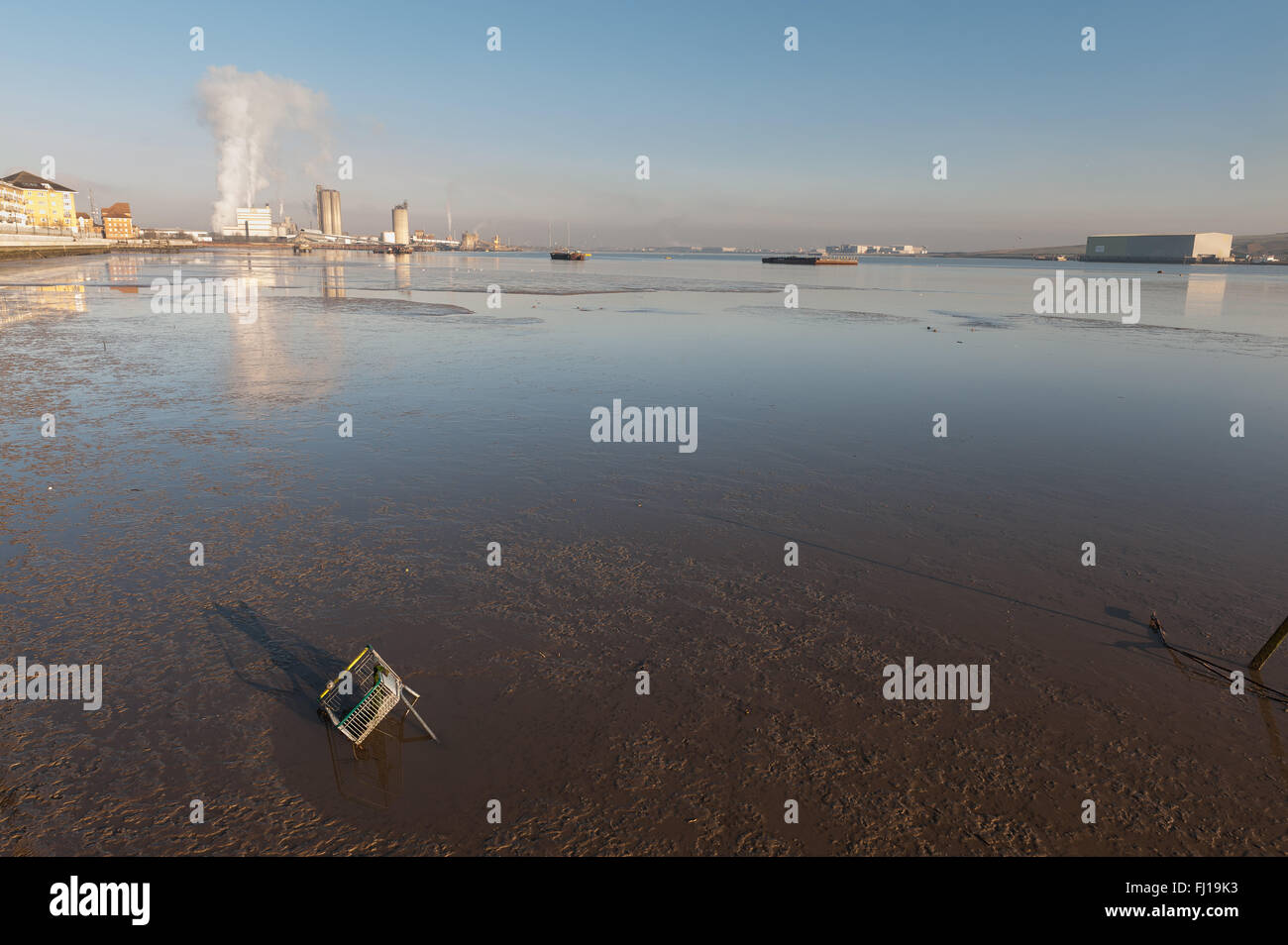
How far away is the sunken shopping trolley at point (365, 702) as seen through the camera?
5828 millimetres

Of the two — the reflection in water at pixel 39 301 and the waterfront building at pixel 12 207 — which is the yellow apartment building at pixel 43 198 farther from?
the reflection in water at pixel 39 301

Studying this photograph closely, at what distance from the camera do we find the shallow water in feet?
17.6

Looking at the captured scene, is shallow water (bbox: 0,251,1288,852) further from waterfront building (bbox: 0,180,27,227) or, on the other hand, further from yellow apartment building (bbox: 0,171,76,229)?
yellow apartment building (bbox: 0,171,76,229)

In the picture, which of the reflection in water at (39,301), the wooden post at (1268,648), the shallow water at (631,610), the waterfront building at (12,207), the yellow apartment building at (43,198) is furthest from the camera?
the yellow apartment building at (43,198)

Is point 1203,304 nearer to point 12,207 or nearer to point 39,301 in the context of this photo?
point 39,301

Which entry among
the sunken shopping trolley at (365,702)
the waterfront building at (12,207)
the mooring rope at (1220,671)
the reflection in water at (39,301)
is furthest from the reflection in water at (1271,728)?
the waterfront building at (12,207)

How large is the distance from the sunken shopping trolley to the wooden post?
792cm

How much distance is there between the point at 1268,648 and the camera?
703 centimetres

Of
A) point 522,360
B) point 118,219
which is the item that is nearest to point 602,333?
point 522,360

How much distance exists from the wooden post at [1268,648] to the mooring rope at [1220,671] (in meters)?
0.21
